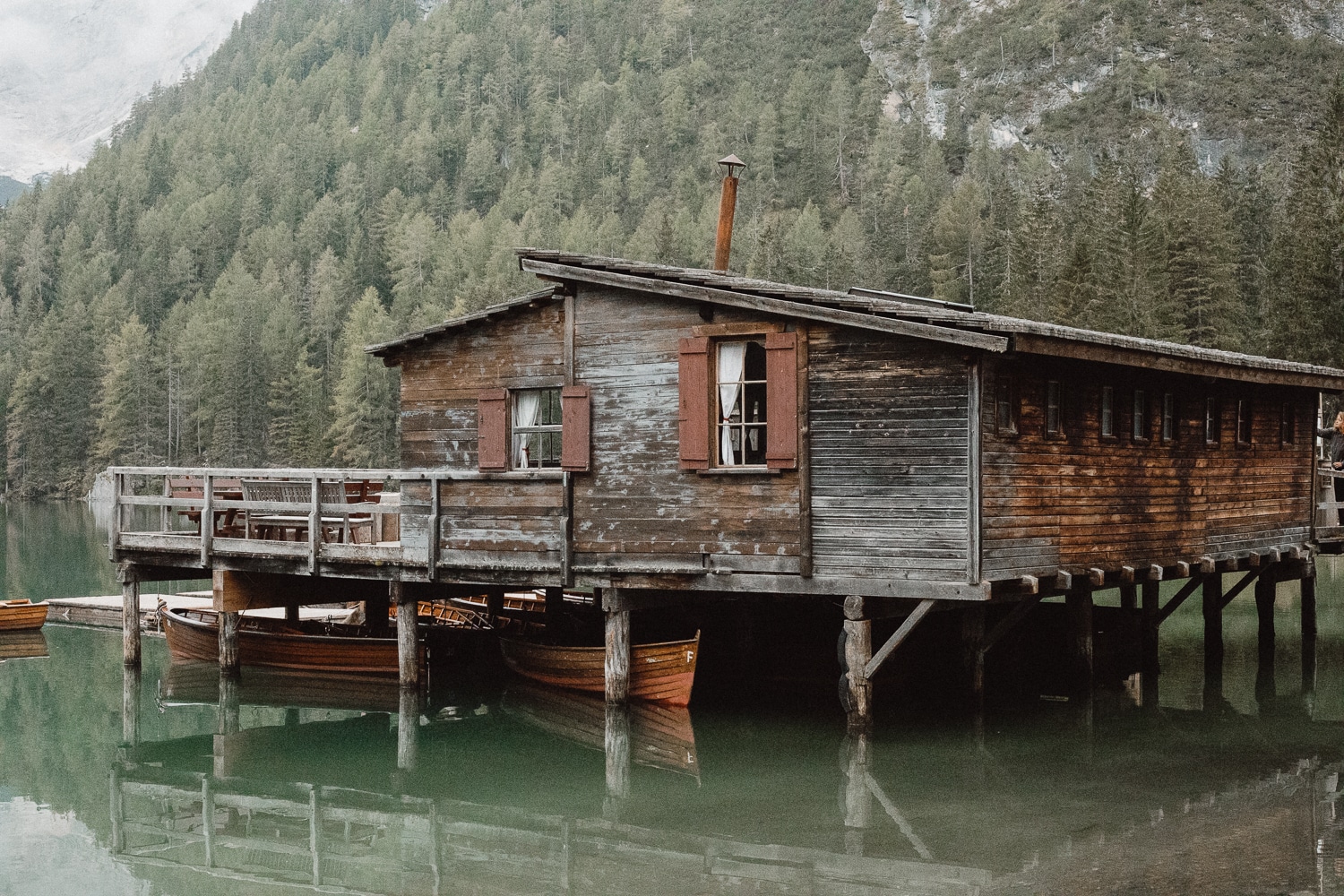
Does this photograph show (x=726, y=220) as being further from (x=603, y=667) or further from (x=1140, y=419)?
(x=603, y=667)

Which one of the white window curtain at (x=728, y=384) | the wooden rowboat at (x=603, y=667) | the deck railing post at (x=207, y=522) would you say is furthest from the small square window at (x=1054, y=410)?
the deck railing post at (x=207, y=522)

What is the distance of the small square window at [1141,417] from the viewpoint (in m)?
20.8

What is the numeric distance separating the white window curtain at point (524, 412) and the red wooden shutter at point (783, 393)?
4107 mm

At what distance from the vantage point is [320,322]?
121562mm

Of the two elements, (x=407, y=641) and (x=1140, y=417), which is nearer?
(x=1140, y=417)

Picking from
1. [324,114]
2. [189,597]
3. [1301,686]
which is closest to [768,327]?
[1301,686]

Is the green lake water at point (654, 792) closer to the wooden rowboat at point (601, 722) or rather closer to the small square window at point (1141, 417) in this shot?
the wooden rowboat at point (601, 722)

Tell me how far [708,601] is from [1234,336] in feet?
156

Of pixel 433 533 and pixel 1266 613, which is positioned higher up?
pixel 433 533

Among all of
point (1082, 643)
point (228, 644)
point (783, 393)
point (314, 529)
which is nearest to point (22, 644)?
point (228, 644)

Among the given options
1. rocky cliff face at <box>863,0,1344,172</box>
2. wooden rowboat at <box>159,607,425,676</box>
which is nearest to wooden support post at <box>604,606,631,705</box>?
wooden rowboat at <box>159,607,425,676</box>

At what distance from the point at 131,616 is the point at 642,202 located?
417 ft

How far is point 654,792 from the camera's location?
16641 millimetres

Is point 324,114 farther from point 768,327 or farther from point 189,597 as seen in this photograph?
point 768,327
